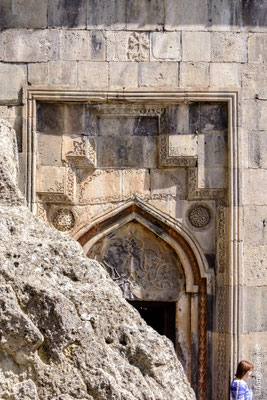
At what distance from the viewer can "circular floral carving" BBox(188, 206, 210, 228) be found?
7.85 m

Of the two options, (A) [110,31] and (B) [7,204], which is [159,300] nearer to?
(A) [110,31]

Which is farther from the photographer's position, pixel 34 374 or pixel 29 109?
pixel 29 109

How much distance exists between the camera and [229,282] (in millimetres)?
7570

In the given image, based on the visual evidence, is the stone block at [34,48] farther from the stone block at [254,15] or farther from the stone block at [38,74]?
the stone block at [254,15]

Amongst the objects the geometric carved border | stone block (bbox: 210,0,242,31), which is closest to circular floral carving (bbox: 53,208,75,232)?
the geometric carved border

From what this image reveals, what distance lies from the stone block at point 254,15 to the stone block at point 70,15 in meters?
2.04

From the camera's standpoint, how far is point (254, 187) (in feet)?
25.2

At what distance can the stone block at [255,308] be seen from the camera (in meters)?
7.51

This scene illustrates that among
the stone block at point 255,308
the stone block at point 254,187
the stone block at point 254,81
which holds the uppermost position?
the stone block at point 254,81

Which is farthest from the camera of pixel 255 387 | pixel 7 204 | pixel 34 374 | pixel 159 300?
pixel 159 300

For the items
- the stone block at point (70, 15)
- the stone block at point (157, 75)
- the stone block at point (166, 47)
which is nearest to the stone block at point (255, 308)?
the stone block at point (157, 75)

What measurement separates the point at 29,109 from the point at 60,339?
16.9 feet

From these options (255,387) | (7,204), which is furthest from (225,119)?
(7,204)

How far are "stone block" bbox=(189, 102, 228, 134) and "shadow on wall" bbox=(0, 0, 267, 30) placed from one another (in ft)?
3.34
